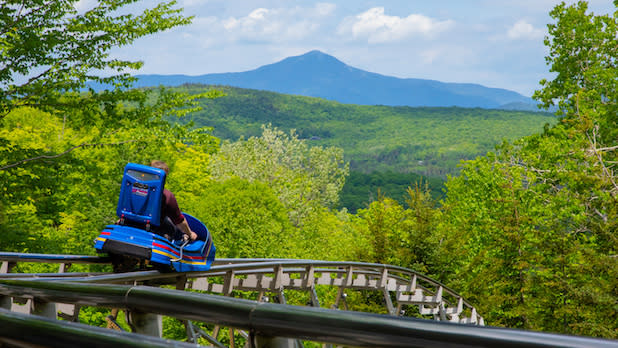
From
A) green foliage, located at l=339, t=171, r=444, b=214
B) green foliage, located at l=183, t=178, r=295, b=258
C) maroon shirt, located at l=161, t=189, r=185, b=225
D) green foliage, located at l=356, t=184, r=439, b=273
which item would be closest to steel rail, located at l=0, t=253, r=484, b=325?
maroon shirt, located at l=161, t=189, r=185, b=225

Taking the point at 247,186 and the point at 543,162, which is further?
the point at 247,186

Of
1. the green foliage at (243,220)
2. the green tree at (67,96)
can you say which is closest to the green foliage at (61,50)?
the green tree at (67,96)

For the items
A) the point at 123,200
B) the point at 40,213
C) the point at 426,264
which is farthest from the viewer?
the point at 426,264

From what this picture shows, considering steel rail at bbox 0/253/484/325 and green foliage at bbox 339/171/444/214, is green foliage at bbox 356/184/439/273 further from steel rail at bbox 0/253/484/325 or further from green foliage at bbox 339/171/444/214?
green foliage at bbox 339/171/444/214

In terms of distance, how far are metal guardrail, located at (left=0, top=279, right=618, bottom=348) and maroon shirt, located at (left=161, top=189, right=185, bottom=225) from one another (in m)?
4.31

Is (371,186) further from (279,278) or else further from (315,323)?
(315,323)

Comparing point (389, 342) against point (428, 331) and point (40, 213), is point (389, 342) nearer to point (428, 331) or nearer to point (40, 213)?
point (428, 331)

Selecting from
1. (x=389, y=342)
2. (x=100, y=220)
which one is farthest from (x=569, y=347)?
(x=100, y=220)

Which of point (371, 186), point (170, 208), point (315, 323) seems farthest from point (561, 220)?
point (371, 186)

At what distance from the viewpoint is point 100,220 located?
31.7m

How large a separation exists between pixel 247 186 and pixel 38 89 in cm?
2909

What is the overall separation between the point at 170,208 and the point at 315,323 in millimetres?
5407

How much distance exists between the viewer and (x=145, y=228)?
6.71 meters

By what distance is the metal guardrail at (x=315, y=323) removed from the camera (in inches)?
57.9
